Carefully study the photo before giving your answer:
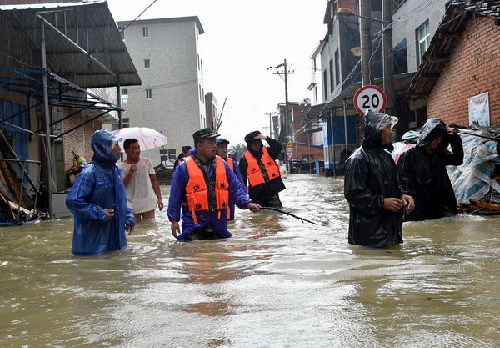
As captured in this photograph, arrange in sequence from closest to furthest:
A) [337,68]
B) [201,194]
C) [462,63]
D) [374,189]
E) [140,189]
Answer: [374,189]
[201,194]
[140,189]
[462,63]
[337,68]

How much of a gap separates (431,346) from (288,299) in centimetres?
139

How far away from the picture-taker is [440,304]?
4.25 m

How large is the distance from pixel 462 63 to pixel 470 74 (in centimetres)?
52

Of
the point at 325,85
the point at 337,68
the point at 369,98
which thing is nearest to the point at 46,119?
the point at 369,98

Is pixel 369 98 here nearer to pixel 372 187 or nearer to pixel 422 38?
pixel 372 187

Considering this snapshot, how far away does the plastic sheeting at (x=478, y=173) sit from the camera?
33.3 feet

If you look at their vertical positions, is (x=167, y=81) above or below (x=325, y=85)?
above

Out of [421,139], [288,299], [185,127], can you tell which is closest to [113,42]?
[421,139]

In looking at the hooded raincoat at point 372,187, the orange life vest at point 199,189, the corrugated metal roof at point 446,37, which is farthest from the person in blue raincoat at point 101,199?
the corrugated metal roof at point 446,37

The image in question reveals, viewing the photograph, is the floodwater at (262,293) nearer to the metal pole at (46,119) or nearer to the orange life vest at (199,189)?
the orange life vest at (199,189)

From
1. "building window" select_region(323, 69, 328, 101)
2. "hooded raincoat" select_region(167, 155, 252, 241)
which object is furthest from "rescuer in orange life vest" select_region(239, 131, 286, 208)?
"building window" select_region(323, 69, 328, 101)

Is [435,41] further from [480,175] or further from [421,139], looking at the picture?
[421,139]

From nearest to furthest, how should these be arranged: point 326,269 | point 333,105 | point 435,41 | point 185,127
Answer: point 326,269, point 435,41, point 333,105, point 185,127

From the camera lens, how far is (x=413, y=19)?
26.0 m
